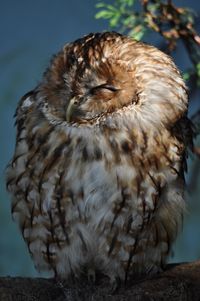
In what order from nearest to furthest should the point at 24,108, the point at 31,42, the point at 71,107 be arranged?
the point at 71,107 < the point at 24,108 < the point at 31,42

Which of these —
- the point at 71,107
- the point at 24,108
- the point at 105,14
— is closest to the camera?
the point at 71,107

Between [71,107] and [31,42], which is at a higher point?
[31,42]

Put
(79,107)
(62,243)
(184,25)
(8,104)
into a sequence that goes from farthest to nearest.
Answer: (8,104) < (184,25) < (62,243) < (79,107)

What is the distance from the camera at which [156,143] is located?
5.33 feet

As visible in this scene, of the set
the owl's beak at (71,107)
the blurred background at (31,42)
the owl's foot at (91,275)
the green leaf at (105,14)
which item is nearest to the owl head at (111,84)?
the owl's beak at (71,107)

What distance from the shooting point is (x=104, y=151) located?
1608mm

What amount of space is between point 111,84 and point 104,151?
170 mm

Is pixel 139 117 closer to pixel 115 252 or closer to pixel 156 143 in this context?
pixel 156 143

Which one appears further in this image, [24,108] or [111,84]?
[24,108]

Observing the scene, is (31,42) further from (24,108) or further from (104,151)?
(104,151)

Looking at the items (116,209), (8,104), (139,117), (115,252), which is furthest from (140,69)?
(8,104)

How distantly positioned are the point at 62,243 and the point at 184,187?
366 mm

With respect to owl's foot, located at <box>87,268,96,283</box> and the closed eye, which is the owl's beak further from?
owl's foot, located at <box>87,268,96,283</box>

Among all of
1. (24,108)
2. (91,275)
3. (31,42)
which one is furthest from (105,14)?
(91,275)
